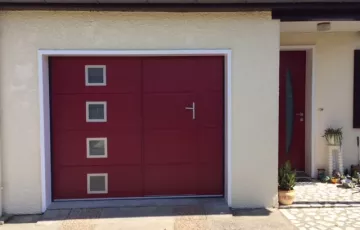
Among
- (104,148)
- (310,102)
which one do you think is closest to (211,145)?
(104,148)

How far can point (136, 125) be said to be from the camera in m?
6.15

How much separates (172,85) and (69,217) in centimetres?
249

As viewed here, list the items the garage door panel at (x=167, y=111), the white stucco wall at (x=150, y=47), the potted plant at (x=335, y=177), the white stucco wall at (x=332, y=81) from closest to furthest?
the white stucco wall at (x=150, y=47) → the garage door panel at (x=167, y=111) → the potted plant at (x=335, y=177) → the white stucco wall at (x=332, y=81)

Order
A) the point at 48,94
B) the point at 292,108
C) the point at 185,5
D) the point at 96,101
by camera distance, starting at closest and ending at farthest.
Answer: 1. the point at 185,5
2. the point at 48,94
3. the point at 96,101
4. the point at 292,108

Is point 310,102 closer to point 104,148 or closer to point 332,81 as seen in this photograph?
point 332,81

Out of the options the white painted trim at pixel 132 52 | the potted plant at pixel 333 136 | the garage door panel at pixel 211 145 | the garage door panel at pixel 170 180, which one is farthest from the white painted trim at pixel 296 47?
the garage door panel at pixel 170 180

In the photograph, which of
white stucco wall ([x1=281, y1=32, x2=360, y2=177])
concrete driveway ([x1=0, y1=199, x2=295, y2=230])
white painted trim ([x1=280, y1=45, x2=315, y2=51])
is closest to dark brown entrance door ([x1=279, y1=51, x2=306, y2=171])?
white painted trim ([x1=280, y1=45, x2=315, y2=51])

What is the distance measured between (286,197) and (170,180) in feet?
5.98

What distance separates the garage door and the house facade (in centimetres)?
2

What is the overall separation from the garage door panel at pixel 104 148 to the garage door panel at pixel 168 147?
0.17 meters

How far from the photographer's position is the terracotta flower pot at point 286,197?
6027 millimetres

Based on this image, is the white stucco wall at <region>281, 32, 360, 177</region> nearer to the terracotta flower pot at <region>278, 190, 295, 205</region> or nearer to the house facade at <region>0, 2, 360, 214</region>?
the house facade at <region>0, 2, 360, 214</region>

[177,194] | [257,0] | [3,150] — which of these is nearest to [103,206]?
[177,194]

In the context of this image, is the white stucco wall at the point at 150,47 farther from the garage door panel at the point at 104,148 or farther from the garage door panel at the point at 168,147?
the garage door panel at the point at 168,147
